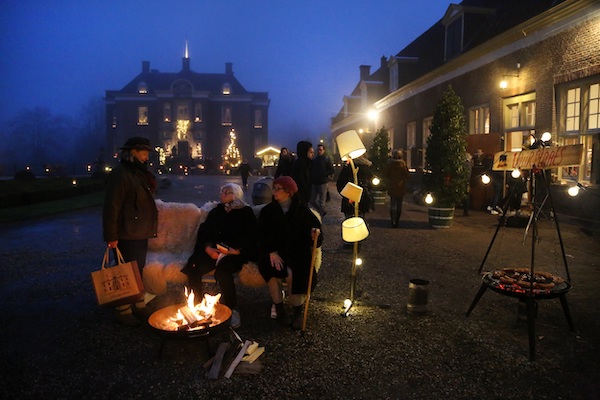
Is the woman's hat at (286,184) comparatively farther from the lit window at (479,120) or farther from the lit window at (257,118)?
the lit window at (257,118)

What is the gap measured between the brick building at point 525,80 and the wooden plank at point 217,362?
7649 millimetres

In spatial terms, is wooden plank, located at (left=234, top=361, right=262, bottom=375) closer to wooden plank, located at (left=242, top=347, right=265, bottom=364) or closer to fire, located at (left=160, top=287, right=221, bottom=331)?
wooden plank, located at (left=242, top=347, right=265, bottom=364)

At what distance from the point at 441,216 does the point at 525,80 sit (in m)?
6.18

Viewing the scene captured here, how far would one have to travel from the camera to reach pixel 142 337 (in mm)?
4762

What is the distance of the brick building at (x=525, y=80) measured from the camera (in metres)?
11.9

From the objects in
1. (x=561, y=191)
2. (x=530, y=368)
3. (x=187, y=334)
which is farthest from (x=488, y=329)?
(x=561, y=191)

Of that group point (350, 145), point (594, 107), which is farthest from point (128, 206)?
point (594, 107)

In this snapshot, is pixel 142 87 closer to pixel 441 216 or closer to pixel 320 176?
pixel 320 176

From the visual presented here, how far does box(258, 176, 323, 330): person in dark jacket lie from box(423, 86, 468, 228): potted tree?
22.9 feet

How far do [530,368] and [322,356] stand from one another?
71.5 inches

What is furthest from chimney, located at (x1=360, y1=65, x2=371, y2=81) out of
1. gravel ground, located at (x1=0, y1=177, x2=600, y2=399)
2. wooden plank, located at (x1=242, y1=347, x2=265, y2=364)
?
wooden plank, located at (x1=242, y1=347, x2=265, y2=364)

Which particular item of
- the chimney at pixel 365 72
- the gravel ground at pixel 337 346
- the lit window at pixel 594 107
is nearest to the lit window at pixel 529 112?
the lit window at pixel 594 107

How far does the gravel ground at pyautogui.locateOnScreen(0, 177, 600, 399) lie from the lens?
12.1 ft

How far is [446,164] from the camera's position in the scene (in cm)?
1168
